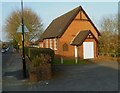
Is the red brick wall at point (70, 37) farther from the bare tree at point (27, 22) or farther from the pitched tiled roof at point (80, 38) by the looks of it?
the bare tree at point (27, 22)

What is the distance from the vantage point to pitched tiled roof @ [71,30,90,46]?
80.7 feet

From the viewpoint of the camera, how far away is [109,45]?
25.3m

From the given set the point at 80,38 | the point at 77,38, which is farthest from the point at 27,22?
the point at 80,38

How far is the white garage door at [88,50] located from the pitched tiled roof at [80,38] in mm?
796

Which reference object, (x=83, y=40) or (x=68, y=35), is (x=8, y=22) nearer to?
(x=68, y=35)

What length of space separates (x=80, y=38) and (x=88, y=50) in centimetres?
193

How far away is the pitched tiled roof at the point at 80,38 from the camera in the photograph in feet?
80.7

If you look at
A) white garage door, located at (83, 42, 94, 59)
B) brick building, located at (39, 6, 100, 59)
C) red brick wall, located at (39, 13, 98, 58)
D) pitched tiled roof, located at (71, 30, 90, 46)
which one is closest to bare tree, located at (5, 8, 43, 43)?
brick building, located at (39, 6, 100, 59)

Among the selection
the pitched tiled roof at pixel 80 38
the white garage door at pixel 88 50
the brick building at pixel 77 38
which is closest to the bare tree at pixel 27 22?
the brick building at pixel 77 38

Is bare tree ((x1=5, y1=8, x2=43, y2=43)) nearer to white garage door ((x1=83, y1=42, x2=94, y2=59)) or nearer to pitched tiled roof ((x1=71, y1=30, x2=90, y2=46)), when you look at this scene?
pitched tiled roof ((x1=71, y1=30, x2=90, y2=46))

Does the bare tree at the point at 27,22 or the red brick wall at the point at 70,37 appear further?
the bare tree at the point at 27,22

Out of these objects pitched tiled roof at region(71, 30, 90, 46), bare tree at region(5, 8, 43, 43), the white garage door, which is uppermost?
bare tree at region(5, 8, 43, 43)

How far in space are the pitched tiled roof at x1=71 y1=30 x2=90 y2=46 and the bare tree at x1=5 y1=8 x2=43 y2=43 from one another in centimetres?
1677

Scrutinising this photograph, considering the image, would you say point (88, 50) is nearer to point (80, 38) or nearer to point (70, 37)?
point (80, 38)
